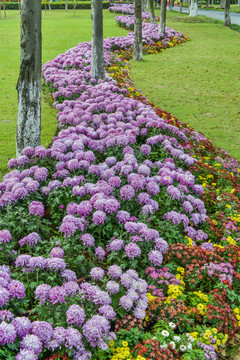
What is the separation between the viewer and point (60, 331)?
3039 millimetres

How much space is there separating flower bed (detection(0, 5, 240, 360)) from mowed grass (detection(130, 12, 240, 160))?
10.4 ft

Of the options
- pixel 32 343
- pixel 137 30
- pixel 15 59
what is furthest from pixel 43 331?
pixel 15 59

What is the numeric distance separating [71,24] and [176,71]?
18030 mm

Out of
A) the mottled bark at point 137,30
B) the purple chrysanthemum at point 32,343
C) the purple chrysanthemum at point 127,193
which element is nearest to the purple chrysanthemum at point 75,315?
the purple chrysanthemum at point 32,343

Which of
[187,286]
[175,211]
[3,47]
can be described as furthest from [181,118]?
[3,47]

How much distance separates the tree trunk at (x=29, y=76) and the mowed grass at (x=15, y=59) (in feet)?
3.59

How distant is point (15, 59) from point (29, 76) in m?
13.0

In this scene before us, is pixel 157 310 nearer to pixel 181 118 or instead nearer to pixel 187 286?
pixel 187 286

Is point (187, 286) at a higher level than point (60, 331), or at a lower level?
lower

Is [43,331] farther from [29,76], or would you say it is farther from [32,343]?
[29,76]

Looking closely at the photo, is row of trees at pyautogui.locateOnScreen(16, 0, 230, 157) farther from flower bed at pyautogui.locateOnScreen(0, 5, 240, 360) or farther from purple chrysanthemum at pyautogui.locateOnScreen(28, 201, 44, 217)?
purple chrysanthemum at pyautogui.locateOnScreen(28, 201, 44, 217)

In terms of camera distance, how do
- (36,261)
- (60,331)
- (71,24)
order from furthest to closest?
1. (71,24)
2. (36,261)
3. (60,331)

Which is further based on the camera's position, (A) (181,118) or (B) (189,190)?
(A) (181,118)

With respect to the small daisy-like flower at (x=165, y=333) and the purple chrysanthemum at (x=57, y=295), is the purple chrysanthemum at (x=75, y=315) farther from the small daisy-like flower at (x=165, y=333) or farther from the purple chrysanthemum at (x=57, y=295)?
the small daisy-like flower at (x=165, y=333)
